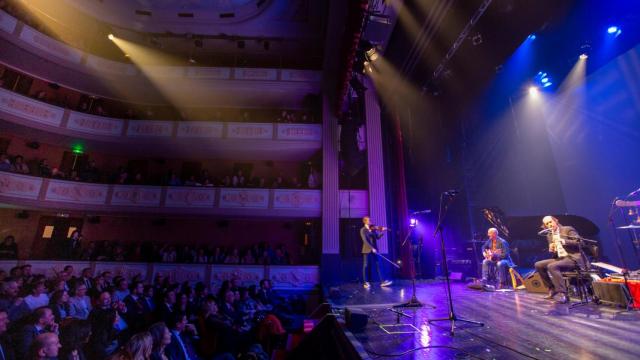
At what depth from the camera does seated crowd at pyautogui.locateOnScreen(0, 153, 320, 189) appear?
898 centimetres

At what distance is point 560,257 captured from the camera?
4.37 m

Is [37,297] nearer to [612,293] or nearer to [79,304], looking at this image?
[79,304]

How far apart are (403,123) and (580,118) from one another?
16.2ft

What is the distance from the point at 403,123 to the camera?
1023cm

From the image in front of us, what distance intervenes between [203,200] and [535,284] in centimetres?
910

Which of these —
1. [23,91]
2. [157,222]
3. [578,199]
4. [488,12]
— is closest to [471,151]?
[578,199]

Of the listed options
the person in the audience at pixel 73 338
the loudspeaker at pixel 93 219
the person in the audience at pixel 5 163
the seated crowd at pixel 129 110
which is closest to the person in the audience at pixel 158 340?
the person in the audience at pixel 73 338

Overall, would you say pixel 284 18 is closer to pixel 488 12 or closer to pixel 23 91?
pixel 488 12

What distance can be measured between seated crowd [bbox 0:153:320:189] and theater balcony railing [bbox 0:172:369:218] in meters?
0.36

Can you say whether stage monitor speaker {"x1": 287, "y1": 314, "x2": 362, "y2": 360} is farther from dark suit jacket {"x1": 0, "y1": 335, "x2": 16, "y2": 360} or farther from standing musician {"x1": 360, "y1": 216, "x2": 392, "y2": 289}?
dark suit jacket {"x1": 0, "y1": 335, "x2": 16, "y2": 360}

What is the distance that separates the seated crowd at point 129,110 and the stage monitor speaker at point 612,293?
348 inches

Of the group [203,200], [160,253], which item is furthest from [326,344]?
[160,253]

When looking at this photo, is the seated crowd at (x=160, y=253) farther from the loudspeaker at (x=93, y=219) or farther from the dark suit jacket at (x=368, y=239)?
the dark suit jacket at (x=368, y=239)

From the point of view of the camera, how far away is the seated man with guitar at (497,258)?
582 centimetres
